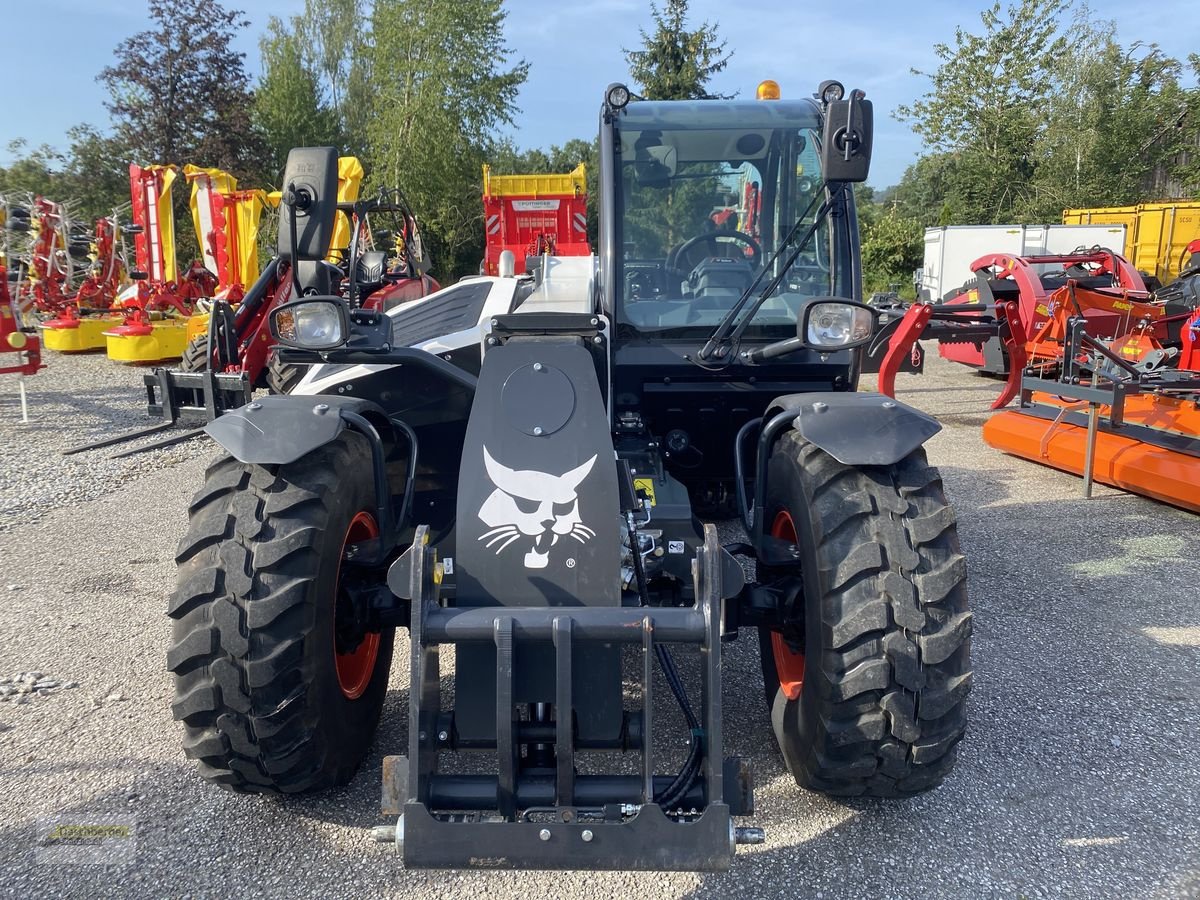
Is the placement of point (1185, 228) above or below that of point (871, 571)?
above

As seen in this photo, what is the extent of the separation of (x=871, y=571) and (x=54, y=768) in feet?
9.04

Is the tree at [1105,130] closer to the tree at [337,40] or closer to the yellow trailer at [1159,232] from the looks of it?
the yellow trailer at [1159,232]

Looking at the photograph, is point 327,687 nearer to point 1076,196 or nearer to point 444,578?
point 444,578

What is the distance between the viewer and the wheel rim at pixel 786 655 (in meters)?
2.83

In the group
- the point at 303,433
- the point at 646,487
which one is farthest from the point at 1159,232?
the point at 303,433

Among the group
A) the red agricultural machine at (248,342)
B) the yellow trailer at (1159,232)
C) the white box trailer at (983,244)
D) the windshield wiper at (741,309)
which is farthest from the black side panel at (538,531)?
the yellow trailer at (1159,232)

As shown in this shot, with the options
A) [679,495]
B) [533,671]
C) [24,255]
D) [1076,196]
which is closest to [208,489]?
[533,671]

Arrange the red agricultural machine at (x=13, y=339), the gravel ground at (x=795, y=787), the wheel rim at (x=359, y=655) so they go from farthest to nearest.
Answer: the red agricultural machine at (x=13, y=339) < the wheel rim at (x=359, y=655) < the gravel ground at (x=795, y=787)

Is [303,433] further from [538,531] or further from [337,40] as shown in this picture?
[337,40]

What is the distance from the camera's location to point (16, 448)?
26.6 ft

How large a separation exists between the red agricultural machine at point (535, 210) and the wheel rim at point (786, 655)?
13.8 meters

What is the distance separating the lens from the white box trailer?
54.0ft

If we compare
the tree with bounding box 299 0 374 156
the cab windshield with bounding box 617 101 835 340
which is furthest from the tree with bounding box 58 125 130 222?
the cab windshield with bounding box 617 101 835 340

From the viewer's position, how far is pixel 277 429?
2.55 meters
